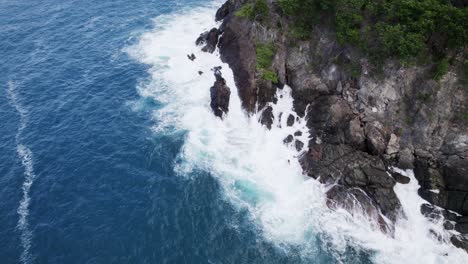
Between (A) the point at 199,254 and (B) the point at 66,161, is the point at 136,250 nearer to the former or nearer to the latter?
(A) the point at 199,254

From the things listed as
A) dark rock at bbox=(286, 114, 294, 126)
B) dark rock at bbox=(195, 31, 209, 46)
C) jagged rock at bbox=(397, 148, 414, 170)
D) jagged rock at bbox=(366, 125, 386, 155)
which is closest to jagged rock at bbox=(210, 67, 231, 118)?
dark rock at bbox=(286, 114, 294, 126)

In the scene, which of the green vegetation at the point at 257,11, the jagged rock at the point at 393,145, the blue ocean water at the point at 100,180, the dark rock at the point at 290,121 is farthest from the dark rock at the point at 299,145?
the green vegetation at the point at 257,11

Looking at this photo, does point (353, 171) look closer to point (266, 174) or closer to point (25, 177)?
point (266, 174)

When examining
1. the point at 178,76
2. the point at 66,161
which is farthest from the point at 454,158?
the point at 66,161

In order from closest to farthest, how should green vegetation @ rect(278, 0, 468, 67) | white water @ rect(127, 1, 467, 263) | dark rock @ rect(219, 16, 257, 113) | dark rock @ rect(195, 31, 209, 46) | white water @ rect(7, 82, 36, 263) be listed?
white water @ rect(127, 1, 467, 263) → white water @ rect(7, 82, 36, 263) → green vegetation @ rect(278, 0, 468, 67) → dark rock @ rect(219, 16, 257, 113) → dark rock @ rect(195, 31, 209, 46)

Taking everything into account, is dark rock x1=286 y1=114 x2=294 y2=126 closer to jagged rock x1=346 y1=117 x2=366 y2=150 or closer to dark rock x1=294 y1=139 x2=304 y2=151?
dark rock x1=294 y1=139 x2=304 y2=151

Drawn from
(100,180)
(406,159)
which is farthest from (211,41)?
(406,159)

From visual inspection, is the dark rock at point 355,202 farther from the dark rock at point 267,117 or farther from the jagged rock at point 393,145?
the dark rock at point 267,117

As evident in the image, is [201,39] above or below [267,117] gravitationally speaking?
above
